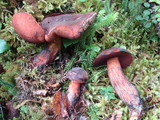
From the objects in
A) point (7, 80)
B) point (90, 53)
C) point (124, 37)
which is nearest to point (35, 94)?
point (7, 80)

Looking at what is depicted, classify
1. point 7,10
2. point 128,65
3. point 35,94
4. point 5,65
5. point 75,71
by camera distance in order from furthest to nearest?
point 7,10 → point 5,65 → point 128,65 → point 35,94 → point 75,71

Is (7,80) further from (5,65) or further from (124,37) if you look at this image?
(124,37)

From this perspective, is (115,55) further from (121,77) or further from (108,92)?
(108,92)

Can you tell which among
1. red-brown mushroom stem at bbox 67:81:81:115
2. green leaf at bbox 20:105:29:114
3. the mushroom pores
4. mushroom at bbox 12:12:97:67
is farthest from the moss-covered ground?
the mushroom pores

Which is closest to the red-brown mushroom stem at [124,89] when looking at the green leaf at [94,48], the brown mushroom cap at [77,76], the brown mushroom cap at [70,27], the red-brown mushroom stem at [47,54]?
the green leaf at [94,48]

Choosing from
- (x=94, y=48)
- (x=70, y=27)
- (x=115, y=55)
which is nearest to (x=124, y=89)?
(x=115, y=55)

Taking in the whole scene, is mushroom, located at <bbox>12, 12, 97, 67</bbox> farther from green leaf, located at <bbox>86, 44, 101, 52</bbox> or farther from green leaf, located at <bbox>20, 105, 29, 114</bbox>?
green leaf, located at <bbox>20, 105, 29, 114</bbox>
